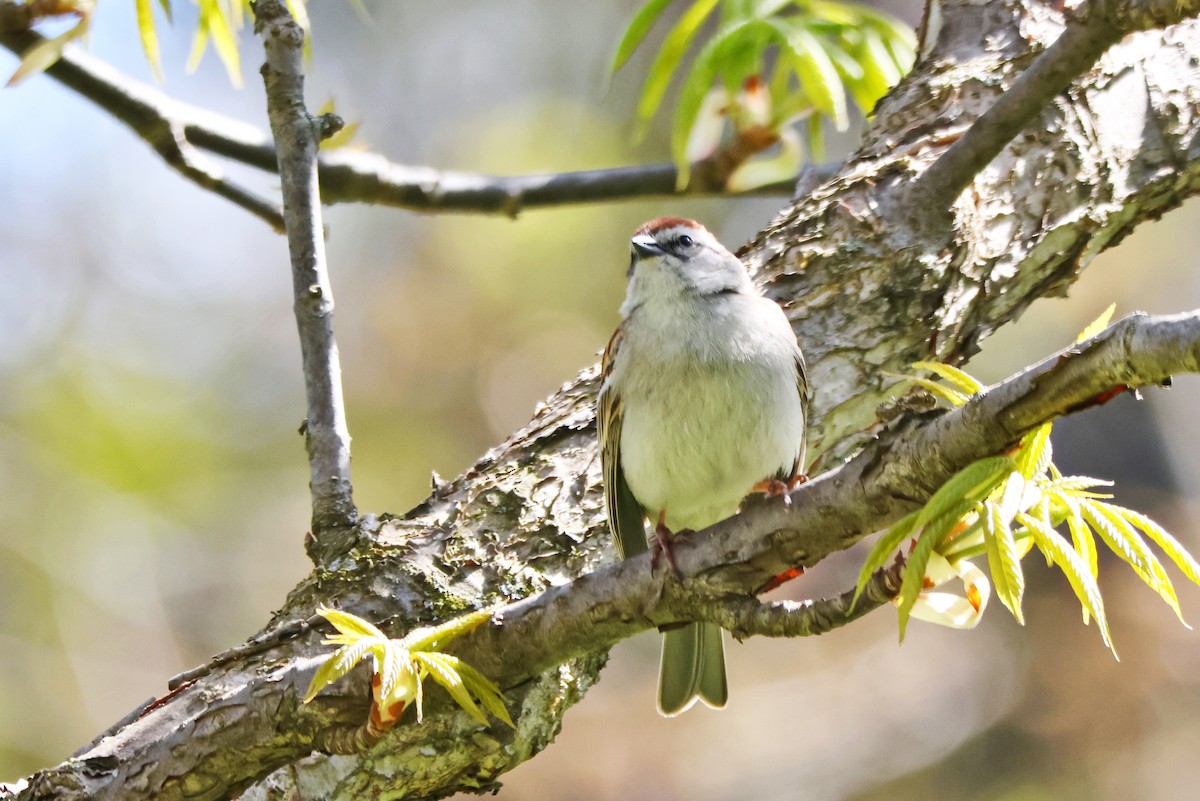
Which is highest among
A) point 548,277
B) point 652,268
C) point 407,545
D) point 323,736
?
point 548,277

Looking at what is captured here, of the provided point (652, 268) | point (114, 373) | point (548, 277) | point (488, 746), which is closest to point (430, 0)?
point (548, 277)

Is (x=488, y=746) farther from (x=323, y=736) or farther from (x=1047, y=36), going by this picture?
(x=1047, y=36)

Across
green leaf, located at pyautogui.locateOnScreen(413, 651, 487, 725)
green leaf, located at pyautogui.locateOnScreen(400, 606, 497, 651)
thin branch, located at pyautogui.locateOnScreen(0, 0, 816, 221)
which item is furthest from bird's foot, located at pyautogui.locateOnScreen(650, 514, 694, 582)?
thin branch, located at pyautogui.locateOnScreen(0, 0, 816, 221)

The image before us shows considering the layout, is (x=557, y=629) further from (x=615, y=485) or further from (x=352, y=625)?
(x=615, y=485)

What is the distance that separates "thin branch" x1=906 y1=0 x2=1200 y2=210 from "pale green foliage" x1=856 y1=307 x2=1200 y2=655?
1.13 metres

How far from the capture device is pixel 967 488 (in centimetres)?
163

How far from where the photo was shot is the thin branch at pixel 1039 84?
244cm

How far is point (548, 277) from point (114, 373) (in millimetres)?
2870

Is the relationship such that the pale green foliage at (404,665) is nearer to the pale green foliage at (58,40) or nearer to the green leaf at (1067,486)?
the green leaf at (1067,486)

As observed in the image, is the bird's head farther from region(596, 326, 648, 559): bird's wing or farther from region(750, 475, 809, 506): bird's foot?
region(750, 475, 809, 506): bird's foot

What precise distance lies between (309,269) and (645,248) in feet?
4.47

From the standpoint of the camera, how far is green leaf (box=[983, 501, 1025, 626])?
157 cm

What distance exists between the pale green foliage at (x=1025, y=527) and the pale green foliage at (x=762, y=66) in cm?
183

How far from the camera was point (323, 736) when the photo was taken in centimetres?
208
